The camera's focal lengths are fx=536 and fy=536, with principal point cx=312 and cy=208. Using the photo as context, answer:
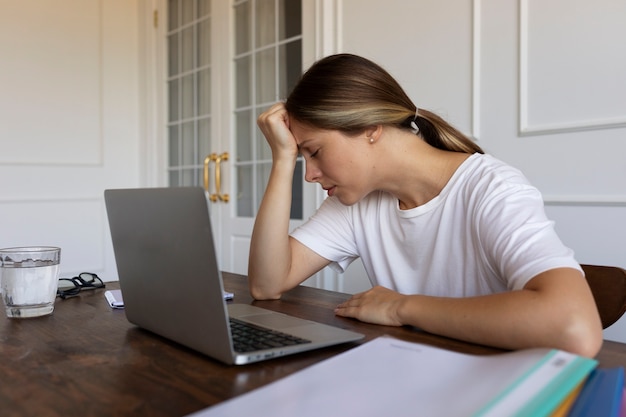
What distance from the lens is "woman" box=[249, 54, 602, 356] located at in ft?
2.84

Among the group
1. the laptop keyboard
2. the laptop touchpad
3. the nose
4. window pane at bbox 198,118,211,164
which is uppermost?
window pane at bbox 198,118,211,164

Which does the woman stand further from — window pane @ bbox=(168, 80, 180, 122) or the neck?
window pane @ bbox=(168, 80, 180, 122)

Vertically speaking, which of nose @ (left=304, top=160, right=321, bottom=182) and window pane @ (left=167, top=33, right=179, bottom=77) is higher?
window pane @ (left=167, top=33, right=179, bottom=77)

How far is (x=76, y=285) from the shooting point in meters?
1.21

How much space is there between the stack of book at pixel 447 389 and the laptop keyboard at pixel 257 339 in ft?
0.42

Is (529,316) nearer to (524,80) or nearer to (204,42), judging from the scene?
(524,80)

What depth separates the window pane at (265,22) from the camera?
8.98 ft

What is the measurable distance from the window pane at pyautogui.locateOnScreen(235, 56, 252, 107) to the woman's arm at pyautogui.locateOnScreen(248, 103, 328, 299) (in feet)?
5.58

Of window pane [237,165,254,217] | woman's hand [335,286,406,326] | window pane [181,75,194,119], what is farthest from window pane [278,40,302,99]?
woman's hand [335,286,406,326]

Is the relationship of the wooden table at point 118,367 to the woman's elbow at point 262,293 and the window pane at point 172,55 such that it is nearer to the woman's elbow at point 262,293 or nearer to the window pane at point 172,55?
the woman's elbow at point 262,293

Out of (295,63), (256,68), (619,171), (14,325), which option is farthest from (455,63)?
(14,325)

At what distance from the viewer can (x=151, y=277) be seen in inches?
29.5

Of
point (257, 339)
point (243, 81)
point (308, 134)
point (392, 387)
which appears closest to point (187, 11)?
point (243, 81)

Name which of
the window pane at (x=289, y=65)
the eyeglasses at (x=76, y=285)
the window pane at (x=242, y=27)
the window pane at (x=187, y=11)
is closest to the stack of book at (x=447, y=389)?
the eyeglasses at (x=76, y=285)
